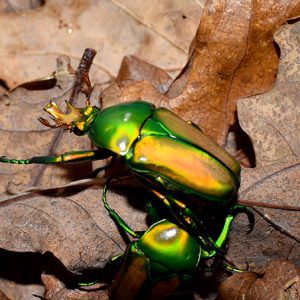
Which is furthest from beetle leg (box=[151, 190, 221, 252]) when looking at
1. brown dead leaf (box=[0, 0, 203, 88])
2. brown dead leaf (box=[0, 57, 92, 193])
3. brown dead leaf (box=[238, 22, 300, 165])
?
brown dead leaf (box=[0, 0, 203, 88])

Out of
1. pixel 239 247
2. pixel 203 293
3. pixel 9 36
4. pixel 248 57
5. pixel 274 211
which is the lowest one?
pixel 203 293

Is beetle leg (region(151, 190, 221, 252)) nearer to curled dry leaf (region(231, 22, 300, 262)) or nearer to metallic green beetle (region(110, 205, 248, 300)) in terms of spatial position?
metallic green beetle (region(110, 205, 248, 300))

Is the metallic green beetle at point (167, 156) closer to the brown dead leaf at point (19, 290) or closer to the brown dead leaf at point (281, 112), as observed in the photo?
the brown dead leaf at point (281, 112)

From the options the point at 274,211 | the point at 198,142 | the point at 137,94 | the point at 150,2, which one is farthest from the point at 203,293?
the point at 150,2

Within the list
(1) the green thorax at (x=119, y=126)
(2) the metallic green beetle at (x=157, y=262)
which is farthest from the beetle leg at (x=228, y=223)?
(1) the green thorax at (x=119, y=126)

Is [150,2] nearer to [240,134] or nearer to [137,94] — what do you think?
[137,94]
